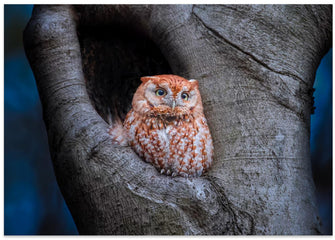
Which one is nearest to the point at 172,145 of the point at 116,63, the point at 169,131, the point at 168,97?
the point at 169,131

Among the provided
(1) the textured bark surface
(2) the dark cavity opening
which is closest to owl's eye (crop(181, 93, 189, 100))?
(1) the textured bark surface

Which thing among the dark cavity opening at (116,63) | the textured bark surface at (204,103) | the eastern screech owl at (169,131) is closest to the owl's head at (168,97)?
the eastern screech owl at (169,131)

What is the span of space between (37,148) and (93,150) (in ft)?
1.11

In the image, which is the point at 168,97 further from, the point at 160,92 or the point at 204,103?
the point at 204,103

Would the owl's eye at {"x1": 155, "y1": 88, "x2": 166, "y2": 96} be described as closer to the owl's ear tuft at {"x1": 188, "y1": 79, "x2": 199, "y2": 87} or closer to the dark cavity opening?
the owl's ear tuft at {"x1": 188, "y1": 79, "x2": 199, "y2": 87}

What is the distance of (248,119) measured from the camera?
123 cm

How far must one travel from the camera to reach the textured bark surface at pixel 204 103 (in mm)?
1091

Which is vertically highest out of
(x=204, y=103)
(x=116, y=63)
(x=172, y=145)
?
(x=116, y=63)

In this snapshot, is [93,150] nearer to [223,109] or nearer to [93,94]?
[93,94]

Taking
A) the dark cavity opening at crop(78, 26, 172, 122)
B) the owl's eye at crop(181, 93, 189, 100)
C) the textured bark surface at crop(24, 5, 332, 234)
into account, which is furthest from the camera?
the dark cavity opening at crop(78, 26, 172, 122)

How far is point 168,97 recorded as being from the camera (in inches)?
46.2

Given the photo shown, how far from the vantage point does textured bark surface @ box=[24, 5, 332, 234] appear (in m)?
1.09

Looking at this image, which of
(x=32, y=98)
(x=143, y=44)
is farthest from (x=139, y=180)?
(x=143, y=44)

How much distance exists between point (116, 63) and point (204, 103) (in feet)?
1.71
